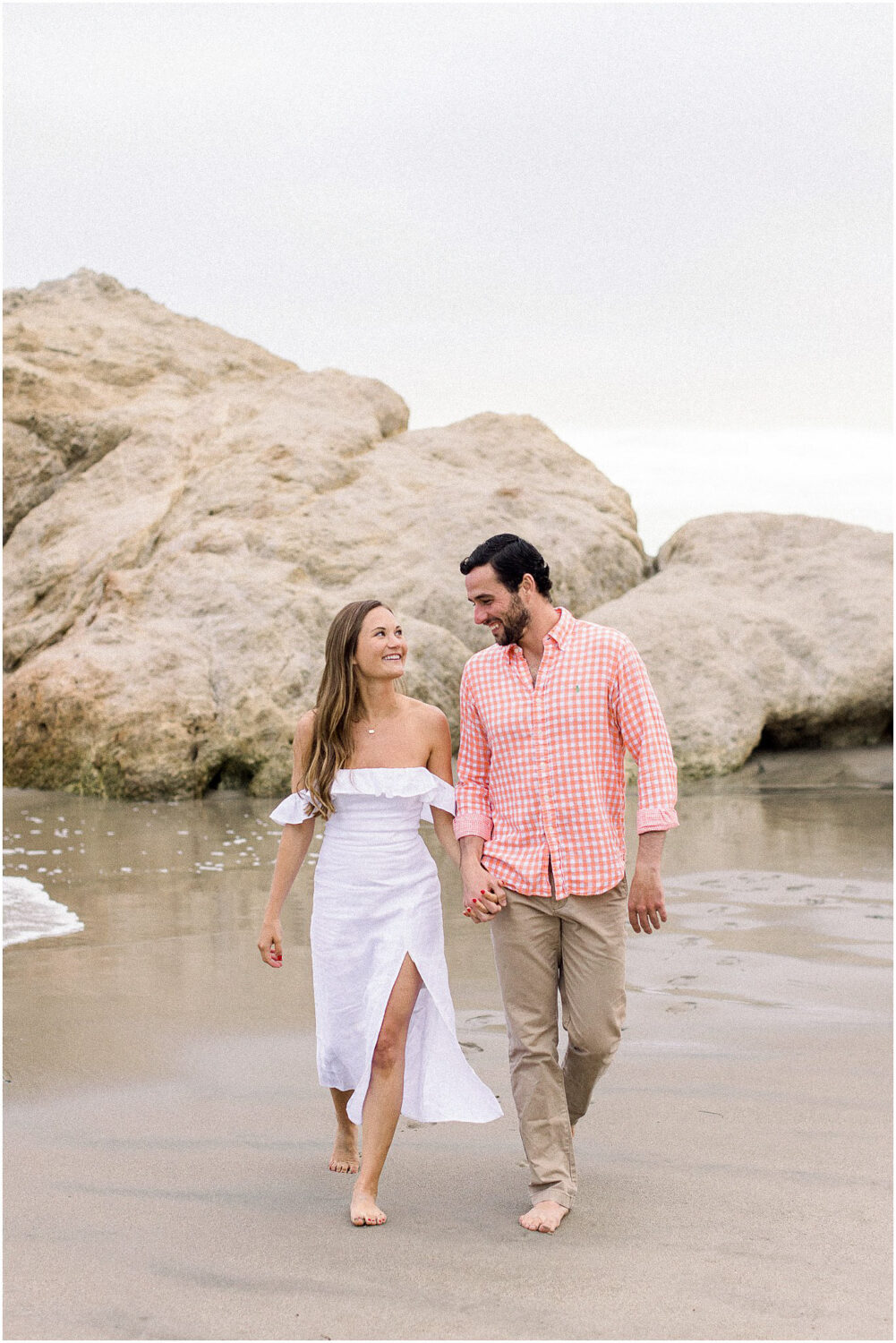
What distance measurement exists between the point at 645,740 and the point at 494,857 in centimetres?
55

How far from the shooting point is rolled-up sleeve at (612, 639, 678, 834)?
3586mm

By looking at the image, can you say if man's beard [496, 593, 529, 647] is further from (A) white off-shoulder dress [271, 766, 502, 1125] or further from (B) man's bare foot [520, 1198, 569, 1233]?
(B) man's bare foot [520, 1198, 569, 1233]

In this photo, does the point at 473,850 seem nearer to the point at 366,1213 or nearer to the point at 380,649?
the point at 380,649

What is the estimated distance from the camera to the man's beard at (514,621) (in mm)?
3793

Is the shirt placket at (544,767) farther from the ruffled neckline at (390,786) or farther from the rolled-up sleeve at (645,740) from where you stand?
the ruffled neckline at (390,786)

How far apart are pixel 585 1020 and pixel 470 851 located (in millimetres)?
571

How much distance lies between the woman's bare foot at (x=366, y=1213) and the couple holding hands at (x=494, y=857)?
0.21ft

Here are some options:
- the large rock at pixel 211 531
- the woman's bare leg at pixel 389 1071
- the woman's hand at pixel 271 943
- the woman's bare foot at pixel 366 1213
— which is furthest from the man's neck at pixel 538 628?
the large rock at pixel 211 531

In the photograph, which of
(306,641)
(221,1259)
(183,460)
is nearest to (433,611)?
(306,641)

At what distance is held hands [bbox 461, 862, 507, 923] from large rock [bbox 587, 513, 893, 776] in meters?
Answer: 9.78

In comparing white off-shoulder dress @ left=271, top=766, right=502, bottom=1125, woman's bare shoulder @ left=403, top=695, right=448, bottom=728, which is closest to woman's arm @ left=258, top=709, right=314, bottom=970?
white off-shoulder dress @ left=271, top=766, right=502, bottom=1125

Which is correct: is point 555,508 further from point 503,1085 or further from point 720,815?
point 503,1085

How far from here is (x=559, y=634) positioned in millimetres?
3809

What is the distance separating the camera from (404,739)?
12.9 ft
